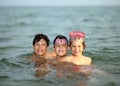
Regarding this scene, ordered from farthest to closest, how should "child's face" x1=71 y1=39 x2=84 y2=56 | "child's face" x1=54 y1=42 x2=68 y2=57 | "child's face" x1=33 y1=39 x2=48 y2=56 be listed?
"child's face" x1=33 y1=39 x2=48 y2=56 → "child's face" x1=54 y1=42 x2=68 y2=57 → "child's face" x1=71 y1=39 x2=84 y2=56

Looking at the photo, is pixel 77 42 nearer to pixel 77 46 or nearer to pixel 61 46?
pixel 77 46

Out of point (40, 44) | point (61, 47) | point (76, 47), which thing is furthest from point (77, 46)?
point (40, 44)

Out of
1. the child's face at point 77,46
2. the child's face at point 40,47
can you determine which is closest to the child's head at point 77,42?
the child's face at point 77,46

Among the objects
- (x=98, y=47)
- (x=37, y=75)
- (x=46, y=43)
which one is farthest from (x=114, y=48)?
(x=37, y=75)

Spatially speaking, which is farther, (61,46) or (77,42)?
(61,46)

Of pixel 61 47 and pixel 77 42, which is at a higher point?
pixel 77 42

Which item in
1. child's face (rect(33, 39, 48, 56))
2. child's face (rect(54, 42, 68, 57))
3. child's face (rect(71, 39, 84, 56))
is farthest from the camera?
child's face (rect(33, 39, 48, 56))

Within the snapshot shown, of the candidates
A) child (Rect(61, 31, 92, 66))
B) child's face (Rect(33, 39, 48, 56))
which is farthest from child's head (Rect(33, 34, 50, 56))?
child (Rect(61, 31, 92, 66))

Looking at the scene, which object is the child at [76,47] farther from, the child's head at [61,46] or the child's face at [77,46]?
the child's head at [61,46]

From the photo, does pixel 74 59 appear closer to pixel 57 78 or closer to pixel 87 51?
pixel 57 78

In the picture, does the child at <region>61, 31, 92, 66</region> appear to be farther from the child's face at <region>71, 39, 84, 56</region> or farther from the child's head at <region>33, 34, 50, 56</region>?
the child's head at <region>33, 34, 50, 56</region>


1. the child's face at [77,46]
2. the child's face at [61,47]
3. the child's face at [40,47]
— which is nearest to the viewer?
the child's face at [77,46]

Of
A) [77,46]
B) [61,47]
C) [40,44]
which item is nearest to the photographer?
[77,46]

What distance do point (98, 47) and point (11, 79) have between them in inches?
263
